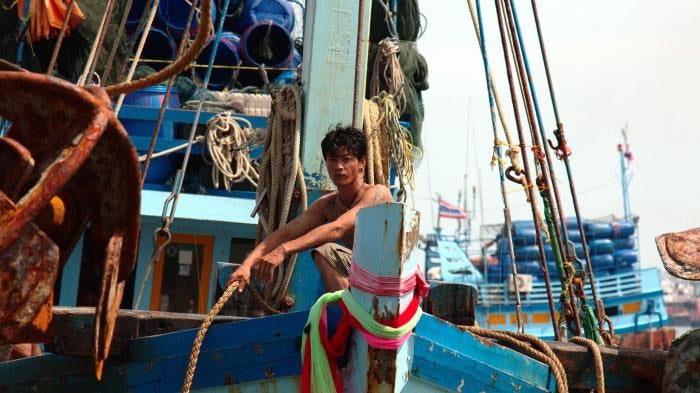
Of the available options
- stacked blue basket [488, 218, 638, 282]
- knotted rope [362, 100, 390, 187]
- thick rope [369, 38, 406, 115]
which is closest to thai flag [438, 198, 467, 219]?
stacked blue basket [488, 218, 638, 282]

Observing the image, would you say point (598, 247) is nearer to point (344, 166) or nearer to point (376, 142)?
point (376, 142)

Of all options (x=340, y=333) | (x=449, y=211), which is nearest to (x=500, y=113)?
(x=340, y=333)

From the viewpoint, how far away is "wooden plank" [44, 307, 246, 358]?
4.13 metres

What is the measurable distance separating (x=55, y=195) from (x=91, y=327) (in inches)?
56.4

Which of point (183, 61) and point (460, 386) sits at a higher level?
point (183, 61)

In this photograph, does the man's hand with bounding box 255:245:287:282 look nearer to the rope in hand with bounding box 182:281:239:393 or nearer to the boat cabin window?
the rope in hand with bounding box 182:281:239:393

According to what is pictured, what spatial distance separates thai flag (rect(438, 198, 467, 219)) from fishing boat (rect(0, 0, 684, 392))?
2832 centimetres

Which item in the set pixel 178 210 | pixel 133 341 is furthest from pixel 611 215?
pixel 133 341

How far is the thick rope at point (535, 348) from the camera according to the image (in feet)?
13.1

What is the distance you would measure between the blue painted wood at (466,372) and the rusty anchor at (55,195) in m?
1.17

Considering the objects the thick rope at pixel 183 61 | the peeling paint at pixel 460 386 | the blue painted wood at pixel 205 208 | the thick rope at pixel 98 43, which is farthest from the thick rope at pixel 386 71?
the thick rope at pixel 183 61

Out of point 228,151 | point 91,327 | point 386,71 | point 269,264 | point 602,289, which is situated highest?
point 386,71

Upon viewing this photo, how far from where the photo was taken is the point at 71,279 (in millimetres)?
8555

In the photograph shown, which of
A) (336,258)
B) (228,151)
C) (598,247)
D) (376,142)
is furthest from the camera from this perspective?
(598,247)
